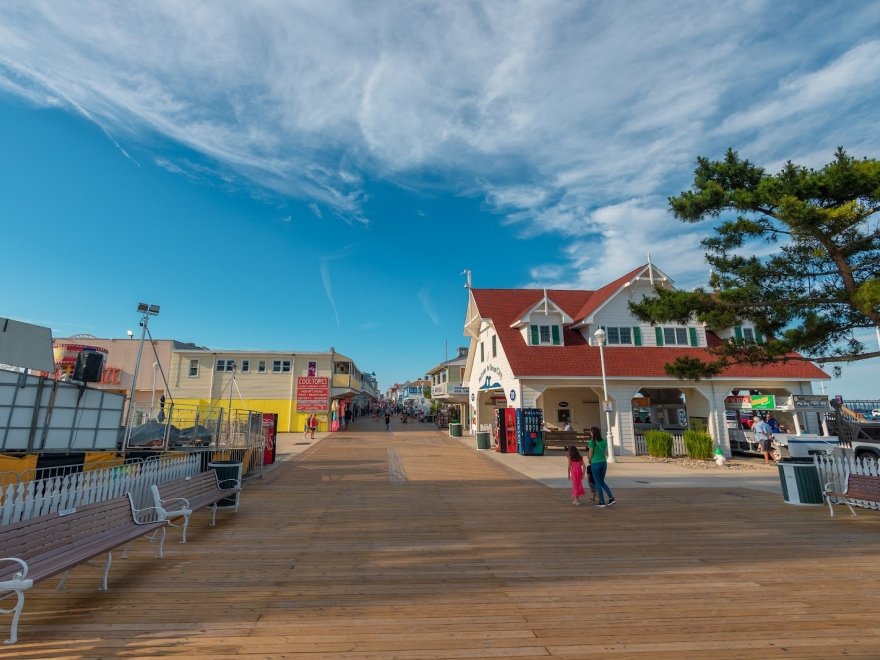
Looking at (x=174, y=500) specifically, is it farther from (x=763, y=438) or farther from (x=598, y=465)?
(x=763, y=438)

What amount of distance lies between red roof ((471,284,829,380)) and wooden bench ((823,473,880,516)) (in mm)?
11852

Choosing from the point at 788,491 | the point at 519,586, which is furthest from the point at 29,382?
the point at 788,491

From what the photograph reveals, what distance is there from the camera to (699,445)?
16.8m

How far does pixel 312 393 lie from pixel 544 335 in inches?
810

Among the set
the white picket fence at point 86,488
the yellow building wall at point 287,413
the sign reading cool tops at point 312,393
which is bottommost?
the white picket fence at point 86,488

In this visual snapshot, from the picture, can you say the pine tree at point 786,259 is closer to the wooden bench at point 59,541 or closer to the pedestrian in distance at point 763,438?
the pedestrian in distance at point 763,438

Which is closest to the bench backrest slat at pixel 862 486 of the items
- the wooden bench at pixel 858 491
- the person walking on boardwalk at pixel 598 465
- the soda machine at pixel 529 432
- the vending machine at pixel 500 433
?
the wooden bench at pixel 858 491

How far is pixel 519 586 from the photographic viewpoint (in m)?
4.86

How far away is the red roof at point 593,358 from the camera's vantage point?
66.9 ft

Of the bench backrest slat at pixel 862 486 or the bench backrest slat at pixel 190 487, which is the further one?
the bench backrest slat at pixel 862 486

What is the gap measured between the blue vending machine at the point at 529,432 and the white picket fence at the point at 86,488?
13.5m

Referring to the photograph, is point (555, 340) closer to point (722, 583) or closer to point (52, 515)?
point (722, 583)

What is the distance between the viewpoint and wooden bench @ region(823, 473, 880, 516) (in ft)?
25.4

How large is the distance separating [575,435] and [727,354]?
8.87 m
